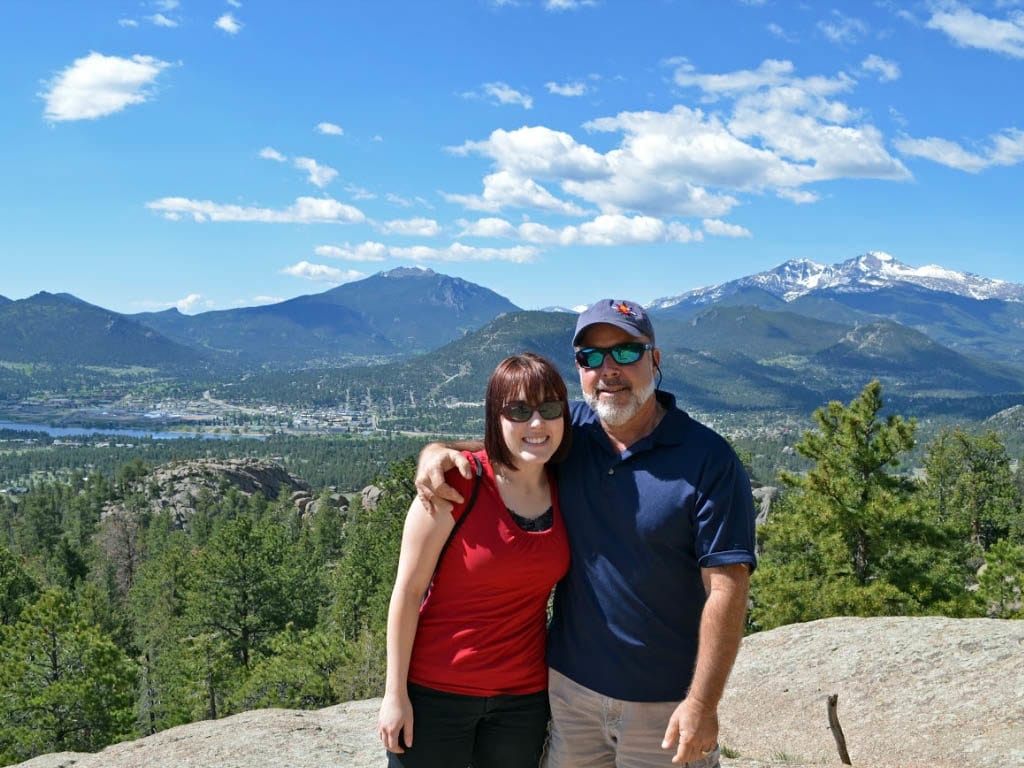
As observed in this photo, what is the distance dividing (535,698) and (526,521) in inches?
42.5

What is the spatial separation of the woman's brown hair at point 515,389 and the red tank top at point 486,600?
0.14 metres

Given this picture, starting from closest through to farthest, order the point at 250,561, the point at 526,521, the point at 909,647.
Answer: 1. the point at 526,521
2. the point at 909,647
3. the point at 250,561

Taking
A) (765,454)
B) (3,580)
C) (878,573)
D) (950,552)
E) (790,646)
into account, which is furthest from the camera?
(765,454)

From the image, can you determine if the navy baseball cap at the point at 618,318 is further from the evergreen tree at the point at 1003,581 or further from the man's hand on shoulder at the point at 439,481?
the evergreen tree at the point at 1003,581

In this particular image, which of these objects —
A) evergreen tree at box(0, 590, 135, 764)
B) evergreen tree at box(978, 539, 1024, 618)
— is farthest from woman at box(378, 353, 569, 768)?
evergreen tree at box(978, 539, 1024, 618)

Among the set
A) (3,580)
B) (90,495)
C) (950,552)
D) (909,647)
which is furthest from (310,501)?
(909,647)

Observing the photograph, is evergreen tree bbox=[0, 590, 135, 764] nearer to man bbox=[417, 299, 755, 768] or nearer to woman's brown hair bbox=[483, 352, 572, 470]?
man bbox=[417, 299, 755, 768]

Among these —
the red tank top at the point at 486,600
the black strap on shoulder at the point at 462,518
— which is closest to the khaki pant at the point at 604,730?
the red tank top at the point at 486,600

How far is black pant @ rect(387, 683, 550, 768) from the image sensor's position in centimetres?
440

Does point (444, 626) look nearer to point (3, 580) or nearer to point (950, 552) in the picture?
point (950, 552)

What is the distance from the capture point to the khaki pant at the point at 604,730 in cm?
439

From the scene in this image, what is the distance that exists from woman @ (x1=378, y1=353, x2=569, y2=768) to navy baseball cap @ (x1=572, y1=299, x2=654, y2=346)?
356 millimetres

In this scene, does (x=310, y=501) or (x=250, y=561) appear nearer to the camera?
(x=250, y=561)

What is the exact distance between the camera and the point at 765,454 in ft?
606
